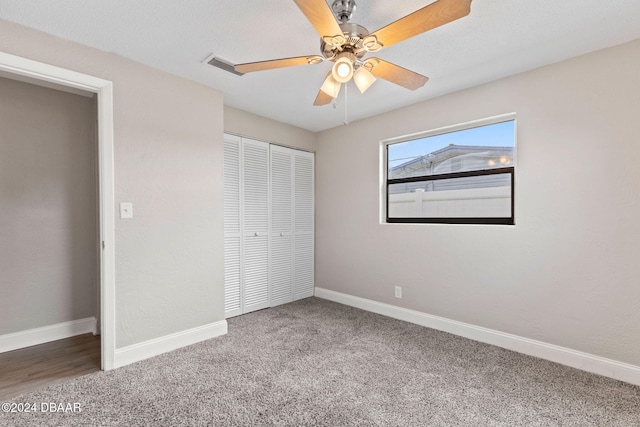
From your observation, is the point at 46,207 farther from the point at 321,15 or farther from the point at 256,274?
the point at 321,15

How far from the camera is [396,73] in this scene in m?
1.78

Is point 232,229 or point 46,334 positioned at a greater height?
point 232,229

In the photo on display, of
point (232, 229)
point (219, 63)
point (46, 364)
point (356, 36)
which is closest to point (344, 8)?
point (356, 36)

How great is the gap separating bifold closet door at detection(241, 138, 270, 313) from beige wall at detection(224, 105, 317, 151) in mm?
Result: 111

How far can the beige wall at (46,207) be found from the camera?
2.64 metres

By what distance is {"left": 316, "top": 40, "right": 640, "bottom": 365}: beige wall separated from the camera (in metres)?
2.07

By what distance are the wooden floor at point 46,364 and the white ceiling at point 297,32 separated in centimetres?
237

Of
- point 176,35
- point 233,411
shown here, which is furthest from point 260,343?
point 176,35

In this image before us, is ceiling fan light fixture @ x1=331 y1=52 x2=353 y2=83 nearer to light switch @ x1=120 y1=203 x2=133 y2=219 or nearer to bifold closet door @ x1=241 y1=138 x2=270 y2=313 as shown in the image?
light switch @ x1=120 y1=203 x2=133 y2=219

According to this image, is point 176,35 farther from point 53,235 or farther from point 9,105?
point 53,235

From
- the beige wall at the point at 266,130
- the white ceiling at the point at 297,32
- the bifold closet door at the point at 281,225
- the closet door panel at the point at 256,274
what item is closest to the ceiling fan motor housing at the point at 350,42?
the white ceiling at the point at 297,32

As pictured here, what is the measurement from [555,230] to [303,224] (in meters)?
2.75

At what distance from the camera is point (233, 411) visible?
1.75 m

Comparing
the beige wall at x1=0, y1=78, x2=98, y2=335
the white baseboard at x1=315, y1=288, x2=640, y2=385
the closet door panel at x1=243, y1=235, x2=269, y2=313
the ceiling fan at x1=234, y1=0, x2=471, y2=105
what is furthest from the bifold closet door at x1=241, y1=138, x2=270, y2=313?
the ceiling fan at x1=234, y1=0, x2=471, y2=105
